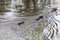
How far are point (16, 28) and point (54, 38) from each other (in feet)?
3.90

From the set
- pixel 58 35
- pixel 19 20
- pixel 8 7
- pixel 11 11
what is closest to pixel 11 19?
pixel 19 20

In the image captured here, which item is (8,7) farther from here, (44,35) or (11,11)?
(44,35)

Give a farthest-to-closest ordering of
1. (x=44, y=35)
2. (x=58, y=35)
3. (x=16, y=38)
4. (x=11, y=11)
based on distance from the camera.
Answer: (x=11, y=11), (x=16, y=38), (x=58, y=35), (x=44, y=35)

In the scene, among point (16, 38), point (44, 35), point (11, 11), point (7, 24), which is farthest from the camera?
point (11, 11)

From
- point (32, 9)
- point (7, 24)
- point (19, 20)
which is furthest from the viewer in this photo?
point (32, 9)

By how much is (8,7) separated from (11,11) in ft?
1.35

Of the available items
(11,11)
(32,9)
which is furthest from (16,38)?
(32,9)

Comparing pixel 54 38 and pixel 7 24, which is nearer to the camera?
pixel 54 38

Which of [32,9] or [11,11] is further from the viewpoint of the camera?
[32,9]

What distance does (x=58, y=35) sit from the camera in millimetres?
2754

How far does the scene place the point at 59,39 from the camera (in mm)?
2639

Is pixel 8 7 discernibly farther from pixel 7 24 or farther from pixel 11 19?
pixel 7 24

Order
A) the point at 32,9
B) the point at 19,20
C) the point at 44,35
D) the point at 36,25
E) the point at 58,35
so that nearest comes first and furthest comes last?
the point at 44,35
the point at 58,35
the point at 36,25
the point at 19,20
the point at 32,9

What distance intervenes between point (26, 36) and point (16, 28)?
0.61 meters
